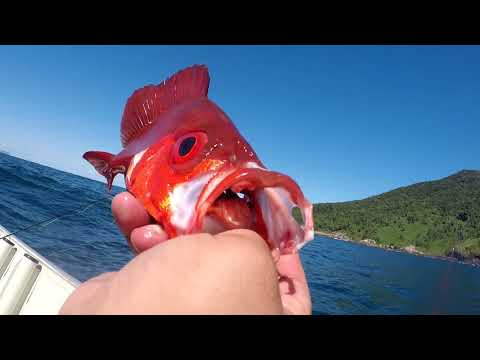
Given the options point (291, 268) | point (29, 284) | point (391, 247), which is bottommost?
point (29, 284)

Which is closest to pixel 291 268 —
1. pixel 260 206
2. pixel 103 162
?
pixel 260 206

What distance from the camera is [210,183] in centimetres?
159

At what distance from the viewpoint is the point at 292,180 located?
151cm

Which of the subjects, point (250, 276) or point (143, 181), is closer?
point (250, 276)

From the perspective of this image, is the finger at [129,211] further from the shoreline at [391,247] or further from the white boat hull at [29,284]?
the shoreline at [391,247]

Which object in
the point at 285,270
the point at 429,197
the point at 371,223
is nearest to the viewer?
the point at 285,270

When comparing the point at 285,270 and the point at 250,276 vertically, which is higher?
the point at 250,276

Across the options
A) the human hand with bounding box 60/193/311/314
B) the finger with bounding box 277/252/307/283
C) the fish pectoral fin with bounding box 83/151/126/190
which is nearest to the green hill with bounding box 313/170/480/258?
the fish pectoral fin with bounding box 83/151/126/190

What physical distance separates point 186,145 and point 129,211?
0.59 m

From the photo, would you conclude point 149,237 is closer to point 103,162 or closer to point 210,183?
point 210,183

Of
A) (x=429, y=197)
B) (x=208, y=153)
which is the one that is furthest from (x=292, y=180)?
(x=429, y=197)
